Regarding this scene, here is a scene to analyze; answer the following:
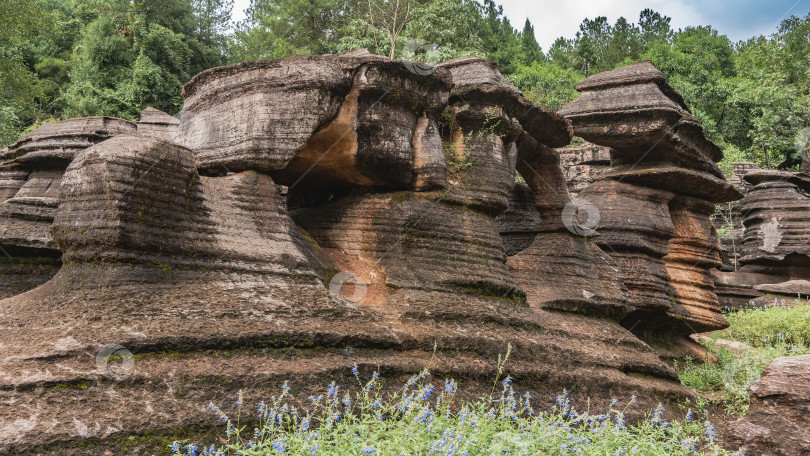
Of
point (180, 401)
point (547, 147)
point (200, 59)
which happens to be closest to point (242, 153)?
point (180, 401)

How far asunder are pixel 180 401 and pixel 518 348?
3.33 m

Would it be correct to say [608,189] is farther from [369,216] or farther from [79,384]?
[79,384]

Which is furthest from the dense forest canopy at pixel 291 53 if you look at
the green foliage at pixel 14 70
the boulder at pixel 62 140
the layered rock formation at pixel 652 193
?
the boulder at pixel 62 140

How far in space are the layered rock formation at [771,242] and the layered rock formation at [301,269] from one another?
32.9 feet

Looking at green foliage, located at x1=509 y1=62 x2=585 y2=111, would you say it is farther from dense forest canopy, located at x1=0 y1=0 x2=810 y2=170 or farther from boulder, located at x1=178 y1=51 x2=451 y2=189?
boulder, located at x1=178 y1=51 x2=451 y2=189

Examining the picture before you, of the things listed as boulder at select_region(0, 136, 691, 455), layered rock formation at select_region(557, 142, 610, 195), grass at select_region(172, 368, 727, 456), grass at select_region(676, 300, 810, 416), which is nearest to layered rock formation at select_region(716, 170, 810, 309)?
grass at select_region(676, 300, 810, 416)

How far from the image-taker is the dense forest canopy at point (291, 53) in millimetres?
20844

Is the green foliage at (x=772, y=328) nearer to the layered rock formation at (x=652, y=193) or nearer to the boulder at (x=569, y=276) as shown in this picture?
the layered rock formation at (x=652, y=193)

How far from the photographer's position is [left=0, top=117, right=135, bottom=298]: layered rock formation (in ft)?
21.7

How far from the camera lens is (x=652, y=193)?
10102 millimetres

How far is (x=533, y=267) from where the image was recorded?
8.37 metres

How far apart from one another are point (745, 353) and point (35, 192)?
1120 cm

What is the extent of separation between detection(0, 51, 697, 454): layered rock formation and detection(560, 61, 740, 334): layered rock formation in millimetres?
1086

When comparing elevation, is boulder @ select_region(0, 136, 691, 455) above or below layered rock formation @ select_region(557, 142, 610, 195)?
below
